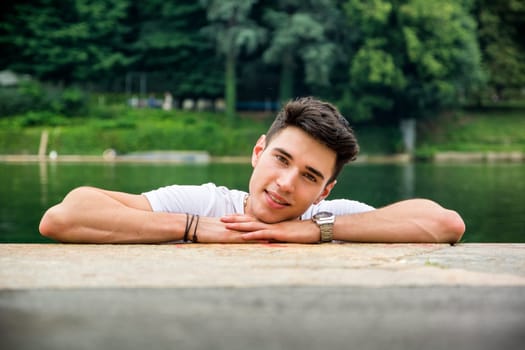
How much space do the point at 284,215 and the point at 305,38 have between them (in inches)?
1139

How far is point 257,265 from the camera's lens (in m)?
2.10

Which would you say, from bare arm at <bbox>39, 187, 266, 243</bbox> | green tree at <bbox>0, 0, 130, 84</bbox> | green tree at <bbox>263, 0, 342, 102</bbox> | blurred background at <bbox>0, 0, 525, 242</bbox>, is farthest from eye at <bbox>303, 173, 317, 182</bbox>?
green tree at <bbox>0, 0, 130, 84</bbox>

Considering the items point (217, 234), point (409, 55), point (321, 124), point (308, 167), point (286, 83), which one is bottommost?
point (286, 83)

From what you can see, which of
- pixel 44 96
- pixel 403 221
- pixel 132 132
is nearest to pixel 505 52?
pixel 132 132

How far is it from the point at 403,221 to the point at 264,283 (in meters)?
1.49

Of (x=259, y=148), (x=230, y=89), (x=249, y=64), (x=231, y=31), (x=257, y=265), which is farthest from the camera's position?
(x=249, y=64)

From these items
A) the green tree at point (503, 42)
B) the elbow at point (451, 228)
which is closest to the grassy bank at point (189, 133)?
the green tree at point (503, 42)

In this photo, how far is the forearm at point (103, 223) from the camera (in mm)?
2898

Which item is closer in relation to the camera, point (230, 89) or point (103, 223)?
point (103, 223)

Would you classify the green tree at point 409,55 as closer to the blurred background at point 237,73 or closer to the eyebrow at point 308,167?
the blurred background at point 237,73

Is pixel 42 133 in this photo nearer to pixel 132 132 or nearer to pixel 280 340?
pixel 132 132

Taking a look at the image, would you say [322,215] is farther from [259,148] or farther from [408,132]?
[408,132]

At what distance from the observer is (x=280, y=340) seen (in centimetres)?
132

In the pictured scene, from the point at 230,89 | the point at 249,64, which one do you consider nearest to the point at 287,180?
the point at 230,89
